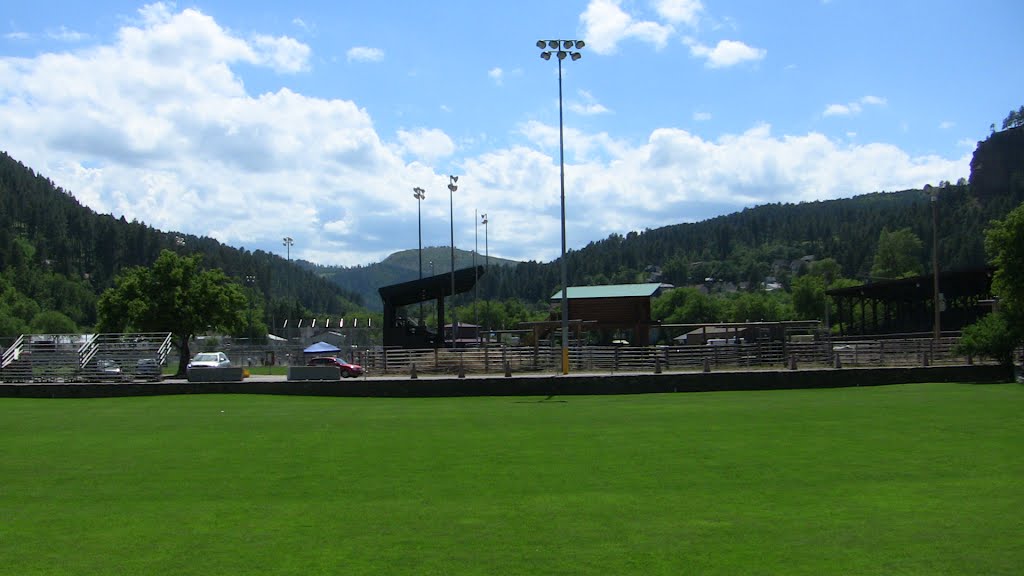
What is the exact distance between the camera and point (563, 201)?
38000mm

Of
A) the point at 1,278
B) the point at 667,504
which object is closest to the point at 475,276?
the point at 667,504

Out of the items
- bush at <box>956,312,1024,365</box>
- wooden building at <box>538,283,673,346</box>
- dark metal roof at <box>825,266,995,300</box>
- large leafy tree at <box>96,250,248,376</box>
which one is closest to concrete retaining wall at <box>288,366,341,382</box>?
wooden building at <box>538,283,673,346</box>

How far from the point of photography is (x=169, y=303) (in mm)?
55000

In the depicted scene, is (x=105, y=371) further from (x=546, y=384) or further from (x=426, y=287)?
(x=546, y=384)

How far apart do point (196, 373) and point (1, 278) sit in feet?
453

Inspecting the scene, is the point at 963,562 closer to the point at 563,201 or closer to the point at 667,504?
the point at 667,504

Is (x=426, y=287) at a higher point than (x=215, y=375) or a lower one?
higher

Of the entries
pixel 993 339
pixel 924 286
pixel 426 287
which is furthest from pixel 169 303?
pixel 924 286

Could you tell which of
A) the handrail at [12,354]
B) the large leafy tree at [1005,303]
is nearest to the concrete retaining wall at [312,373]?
the handrail at [12,354]

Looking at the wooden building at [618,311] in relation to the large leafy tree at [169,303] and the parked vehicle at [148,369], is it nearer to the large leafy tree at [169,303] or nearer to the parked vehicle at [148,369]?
the large leafy tree at [169,303]

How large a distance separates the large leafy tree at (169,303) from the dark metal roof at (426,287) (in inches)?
521

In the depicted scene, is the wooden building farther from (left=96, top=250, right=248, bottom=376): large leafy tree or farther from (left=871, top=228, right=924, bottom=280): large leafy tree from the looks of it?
(left=871, top=228, right=924, bottom=280): large leafy tree

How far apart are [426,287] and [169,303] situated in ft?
57.3

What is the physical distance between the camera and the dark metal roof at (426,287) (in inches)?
1907
